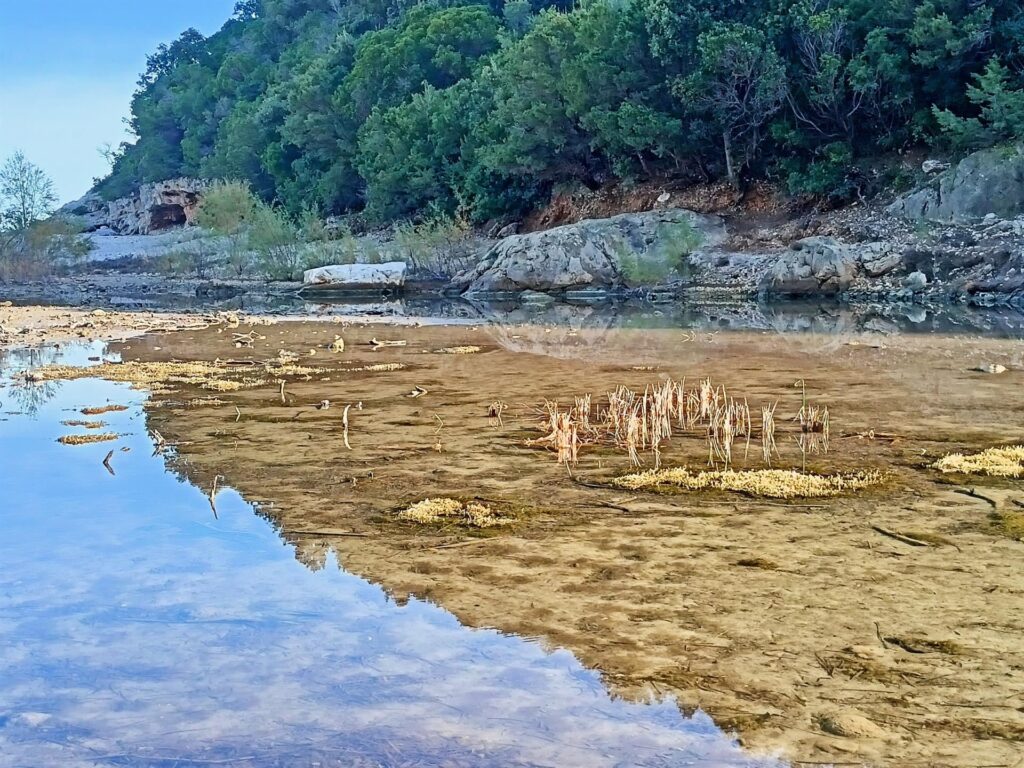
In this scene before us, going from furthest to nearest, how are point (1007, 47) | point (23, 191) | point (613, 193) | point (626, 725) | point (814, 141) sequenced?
point (23, 191), point (613, 193), point (814, 141), point (1007, 47), point (626, 725)

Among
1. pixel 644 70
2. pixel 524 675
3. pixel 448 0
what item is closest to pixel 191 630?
pixel 524 675

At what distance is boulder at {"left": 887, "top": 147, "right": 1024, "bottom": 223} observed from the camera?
25875 mm

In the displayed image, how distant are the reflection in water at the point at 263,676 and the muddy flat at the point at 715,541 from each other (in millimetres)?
210

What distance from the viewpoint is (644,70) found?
3466 centimetres

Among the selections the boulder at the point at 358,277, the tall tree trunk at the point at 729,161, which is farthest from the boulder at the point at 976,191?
the boulder at the point at 358,277

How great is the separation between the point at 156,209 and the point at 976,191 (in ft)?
186

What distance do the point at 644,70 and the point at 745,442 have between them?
97.2ft

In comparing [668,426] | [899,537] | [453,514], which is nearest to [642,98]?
[668,426]

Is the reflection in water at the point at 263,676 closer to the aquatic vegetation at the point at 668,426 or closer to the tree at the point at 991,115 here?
the aquatic vegetation at the point at 668,426

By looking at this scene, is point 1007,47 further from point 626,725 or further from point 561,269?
point 626,725

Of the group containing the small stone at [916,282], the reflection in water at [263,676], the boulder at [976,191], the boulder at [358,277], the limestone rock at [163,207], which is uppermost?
the limestone rock at [163,207]

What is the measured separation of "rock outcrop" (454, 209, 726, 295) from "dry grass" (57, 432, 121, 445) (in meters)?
22.5

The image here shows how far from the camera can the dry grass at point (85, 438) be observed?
315 inches

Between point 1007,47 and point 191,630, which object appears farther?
point 1007,47
